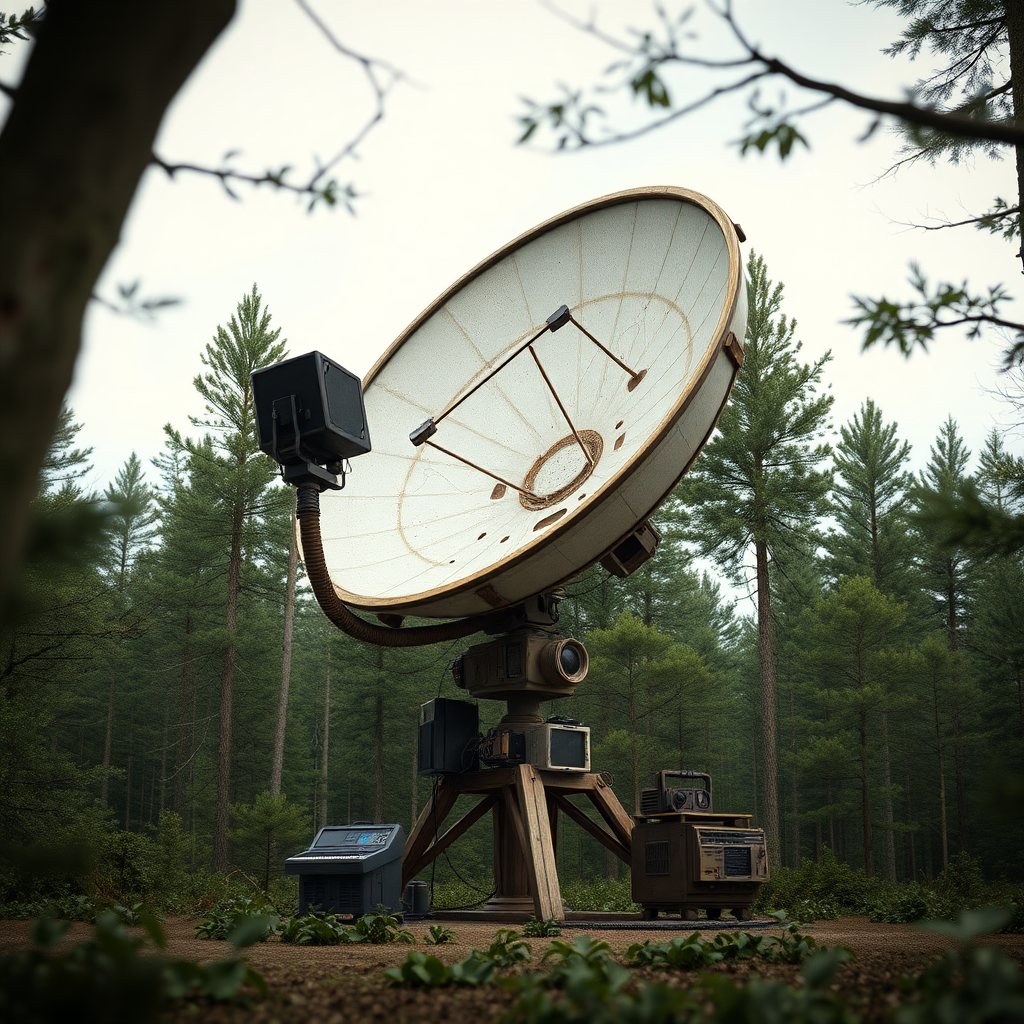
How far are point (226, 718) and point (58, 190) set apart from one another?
2597 cm

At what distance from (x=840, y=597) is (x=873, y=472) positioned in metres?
9.46

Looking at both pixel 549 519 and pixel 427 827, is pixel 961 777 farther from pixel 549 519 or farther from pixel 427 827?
pixel 549 519

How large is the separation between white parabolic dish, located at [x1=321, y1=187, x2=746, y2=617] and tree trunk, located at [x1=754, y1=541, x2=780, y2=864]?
43.8 feet

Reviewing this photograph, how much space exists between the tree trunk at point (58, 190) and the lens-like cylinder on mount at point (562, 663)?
7.57 m

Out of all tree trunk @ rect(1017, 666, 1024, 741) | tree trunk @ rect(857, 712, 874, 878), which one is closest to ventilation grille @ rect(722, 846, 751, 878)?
tree trunk @ rect(857, 712, 874, 878)

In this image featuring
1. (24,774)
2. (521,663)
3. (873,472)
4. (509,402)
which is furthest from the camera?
(873,472)

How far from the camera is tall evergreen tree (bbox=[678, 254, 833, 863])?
23234mm

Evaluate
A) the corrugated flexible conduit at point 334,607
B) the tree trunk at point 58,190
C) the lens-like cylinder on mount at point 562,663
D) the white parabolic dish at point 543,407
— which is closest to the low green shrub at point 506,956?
the tree trunk at point 58,190

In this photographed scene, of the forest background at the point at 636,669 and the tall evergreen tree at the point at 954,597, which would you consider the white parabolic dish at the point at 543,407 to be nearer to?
the forest background at the point at 636,669

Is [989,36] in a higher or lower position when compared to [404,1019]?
higher

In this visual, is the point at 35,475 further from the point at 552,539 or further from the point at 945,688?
the point at 945,688

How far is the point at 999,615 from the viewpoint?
31.2m

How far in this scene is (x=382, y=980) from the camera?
148 inches

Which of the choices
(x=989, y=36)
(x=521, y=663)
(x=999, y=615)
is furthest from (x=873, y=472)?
(x=521, y=663)
